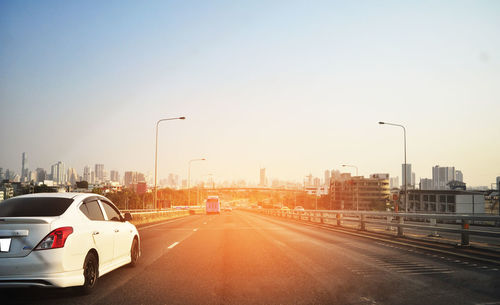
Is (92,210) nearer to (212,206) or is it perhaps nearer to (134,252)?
(134,252)

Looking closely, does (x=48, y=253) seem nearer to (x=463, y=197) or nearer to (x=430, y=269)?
(x=430, y=269)

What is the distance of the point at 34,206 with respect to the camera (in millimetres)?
6934

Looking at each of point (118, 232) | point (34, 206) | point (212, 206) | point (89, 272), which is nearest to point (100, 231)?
point (89, 272)

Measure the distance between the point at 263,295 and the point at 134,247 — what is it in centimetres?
406

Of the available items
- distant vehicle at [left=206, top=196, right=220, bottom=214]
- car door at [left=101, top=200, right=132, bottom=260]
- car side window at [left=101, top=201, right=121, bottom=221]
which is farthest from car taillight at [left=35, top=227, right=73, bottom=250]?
distant vehicle at [left=206, top=196, right=220, bottom=214]

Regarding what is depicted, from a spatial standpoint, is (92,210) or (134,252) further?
(134,252)

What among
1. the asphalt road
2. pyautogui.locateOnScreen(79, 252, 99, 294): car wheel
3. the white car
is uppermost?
the white car

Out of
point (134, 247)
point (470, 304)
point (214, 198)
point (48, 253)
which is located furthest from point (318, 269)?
point (214, 198)

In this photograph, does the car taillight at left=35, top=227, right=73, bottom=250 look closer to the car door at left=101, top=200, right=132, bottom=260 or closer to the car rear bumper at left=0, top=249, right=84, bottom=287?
the car rear bumper at left=0, top=249, right=84, bottom=287

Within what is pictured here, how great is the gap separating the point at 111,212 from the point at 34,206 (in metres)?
1.83

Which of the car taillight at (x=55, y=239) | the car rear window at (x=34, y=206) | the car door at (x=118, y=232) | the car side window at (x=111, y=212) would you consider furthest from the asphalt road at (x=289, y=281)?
the car rear window at (x=34, y=206)

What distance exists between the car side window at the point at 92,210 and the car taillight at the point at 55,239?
3.17 feet

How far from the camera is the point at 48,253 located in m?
5.75

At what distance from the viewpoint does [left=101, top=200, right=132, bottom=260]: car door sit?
8.00 meters
